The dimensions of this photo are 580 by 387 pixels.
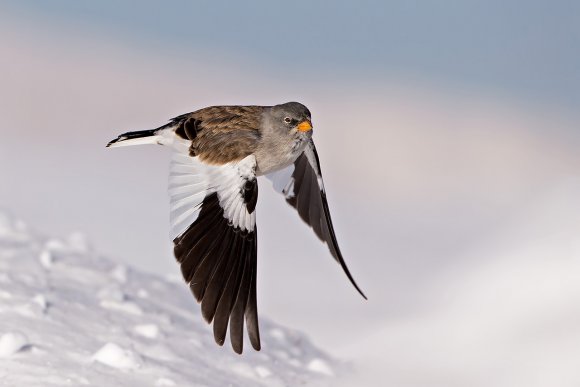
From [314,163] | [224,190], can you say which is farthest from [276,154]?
[314,163]

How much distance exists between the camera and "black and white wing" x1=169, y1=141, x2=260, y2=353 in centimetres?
527

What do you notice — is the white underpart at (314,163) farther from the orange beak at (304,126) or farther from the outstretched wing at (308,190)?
the orange beak at (304,126)

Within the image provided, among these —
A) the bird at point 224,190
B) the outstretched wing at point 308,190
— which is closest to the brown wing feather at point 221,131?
the bird at point 224,190

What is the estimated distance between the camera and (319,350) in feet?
25.9

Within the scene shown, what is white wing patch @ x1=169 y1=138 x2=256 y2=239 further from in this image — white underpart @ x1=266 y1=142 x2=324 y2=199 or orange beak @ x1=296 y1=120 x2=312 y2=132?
white underpart @ x1=266 y1=142 x2=324 y2=199

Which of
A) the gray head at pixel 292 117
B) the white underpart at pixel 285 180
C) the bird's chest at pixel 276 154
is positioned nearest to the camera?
the bird's chest at pixel 276 154

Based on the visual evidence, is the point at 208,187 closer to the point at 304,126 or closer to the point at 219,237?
the point at 219,237

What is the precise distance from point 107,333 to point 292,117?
1.87m

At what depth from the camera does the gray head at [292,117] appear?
6.14 m

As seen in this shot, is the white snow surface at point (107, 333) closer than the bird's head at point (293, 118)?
Yes

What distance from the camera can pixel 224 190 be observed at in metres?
5.71

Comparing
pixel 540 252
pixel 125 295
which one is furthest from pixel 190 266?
pixel 540 252

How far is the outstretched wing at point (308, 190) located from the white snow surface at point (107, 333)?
1006mm

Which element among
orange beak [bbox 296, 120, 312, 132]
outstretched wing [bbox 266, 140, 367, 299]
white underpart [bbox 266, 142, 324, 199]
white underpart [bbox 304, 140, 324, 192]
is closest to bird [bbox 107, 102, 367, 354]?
orange beak [bbox 296, 120, 312, 132]
